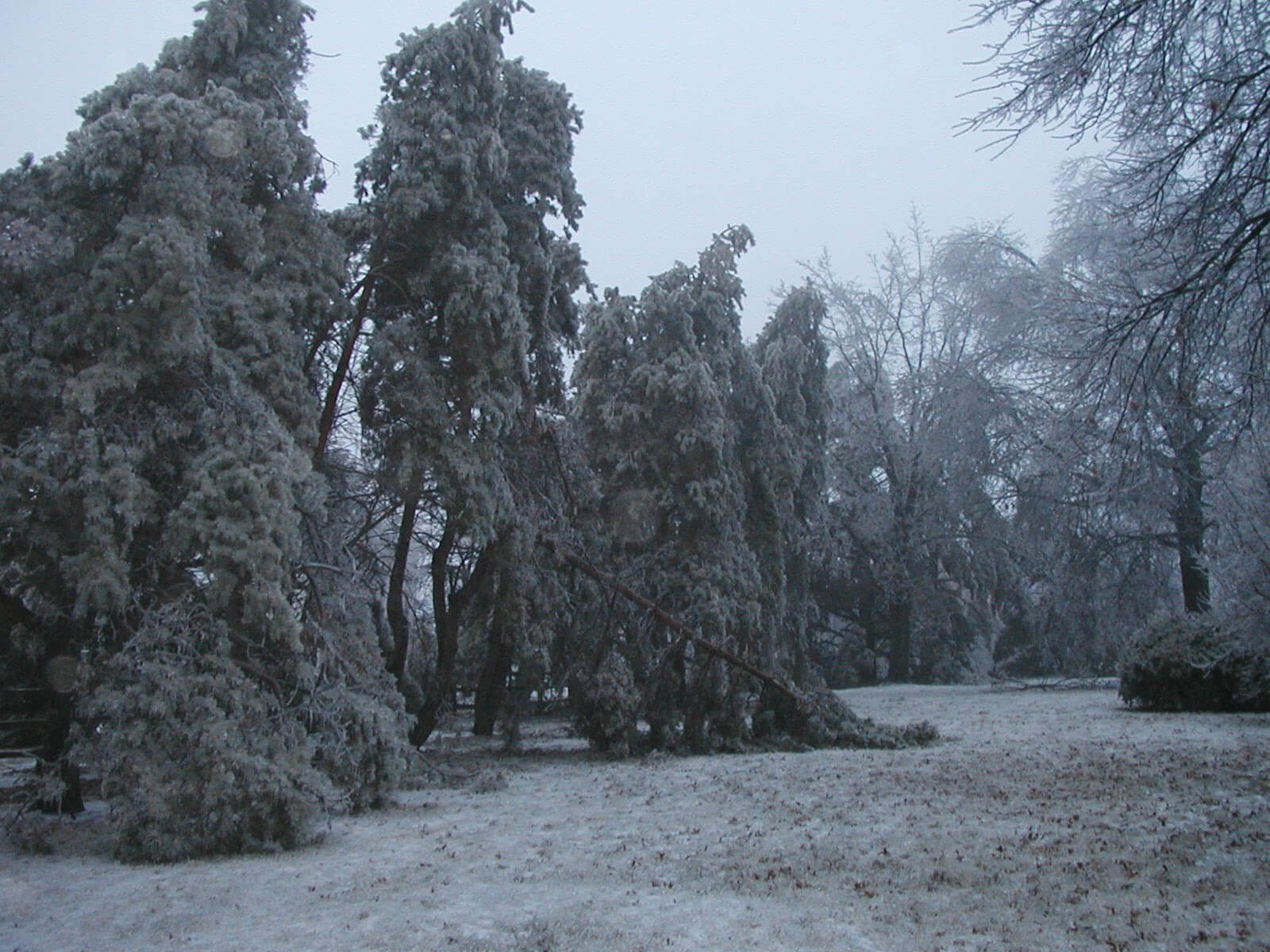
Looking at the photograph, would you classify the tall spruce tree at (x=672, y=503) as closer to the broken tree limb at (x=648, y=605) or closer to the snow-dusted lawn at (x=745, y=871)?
the broken tree limb at (x=648, y=605)

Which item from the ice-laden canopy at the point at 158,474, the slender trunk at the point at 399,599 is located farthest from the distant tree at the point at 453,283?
the ice-laden canopy at the point at 158,474

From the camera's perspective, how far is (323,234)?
10250 millimetres

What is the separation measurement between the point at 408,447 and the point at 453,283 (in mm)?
1781

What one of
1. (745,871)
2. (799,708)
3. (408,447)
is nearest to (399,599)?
(408,447)

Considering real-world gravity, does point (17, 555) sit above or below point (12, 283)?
below

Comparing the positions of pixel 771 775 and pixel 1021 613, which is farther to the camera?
pixel 1021 613

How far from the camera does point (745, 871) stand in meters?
6.56

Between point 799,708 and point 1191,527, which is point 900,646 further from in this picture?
point 799,708

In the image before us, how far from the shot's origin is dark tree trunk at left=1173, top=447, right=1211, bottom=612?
18.5 m

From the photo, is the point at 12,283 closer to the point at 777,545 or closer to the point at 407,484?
the point at 407,484

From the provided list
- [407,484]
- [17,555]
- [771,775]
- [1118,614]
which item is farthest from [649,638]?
[1118,614]

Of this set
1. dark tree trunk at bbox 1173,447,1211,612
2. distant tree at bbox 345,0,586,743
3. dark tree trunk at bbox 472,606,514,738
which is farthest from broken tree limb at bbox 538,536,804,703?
dark tree trunk at bbox 1173,447,1211,612

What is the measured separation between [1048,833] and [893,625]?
22.6 meters

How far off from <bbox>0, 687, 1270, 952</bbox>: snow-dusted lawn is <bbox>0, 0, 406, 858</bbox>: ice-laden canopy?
Answer: 0.75 m
